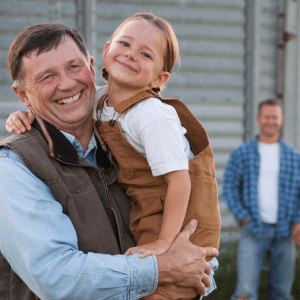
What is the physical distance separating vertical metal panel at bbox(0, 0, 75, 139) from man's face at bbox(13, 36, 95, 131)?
2.72 meters

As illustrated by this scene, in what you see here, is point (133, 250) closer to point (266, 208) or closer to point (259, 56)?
point (266, 208)

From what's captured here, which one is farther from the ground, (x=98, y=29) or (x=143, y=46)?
(x=98, y=29)

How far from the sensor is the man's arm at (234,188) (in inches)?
149

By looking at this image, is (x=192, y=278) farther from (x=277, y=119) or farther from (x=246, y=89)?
(x=246, y=89)

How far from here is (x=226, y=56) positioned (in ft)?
16.3

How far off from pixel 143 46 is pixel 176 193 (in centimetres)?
70

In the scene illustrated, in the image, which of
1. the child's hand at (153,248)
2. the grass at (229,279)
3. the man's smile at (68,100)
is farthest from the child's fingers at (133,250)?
the grass at (229,279)

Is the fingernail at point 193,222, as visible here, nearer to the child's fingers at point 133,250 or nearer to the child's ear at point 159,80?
the child's fingers at point 133,250

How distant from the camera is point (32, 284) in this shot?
1.42 metres

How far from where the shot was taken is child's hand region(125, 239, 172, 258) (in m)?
1.57

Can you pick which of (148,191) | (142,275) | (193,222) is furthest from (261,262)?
(142,275)

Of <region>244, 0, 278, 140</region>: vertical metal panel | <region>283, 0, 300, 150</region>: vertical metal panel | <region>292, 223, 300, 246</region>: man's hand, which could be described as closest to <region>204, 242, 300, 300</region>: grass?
<region>292, 223, 300, 246</region>: man's hand

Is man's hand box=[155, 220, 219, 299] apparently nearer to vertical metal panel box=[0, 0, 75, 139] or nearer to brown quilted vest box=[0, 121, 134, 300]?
brown quilted vest box=[0, 121, 134, 300]

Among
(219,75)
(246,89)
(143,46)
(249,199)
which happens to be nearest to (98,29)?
(219,75)
